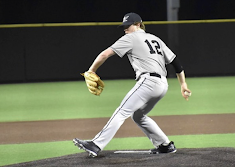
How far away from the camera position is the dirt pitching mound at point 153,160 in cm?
556

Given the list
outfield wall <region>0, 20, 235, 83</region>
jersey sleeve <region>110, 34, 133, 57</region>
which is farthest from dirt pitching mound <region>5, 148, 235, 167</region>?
outfield wall <region>0, 20, 235, 83</region>

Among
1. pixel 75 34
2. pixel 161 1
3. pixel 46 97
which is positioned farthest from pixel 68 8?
pixel 46 97

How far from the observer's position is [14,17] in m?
24.5

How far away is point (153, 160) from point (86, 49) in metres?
11.7

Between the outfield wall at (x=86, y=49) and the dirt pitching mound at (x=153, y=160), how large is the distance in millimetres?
11030

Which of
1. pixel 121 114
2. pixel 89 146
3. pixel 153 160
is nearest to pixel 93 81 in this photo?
pixel 121 114

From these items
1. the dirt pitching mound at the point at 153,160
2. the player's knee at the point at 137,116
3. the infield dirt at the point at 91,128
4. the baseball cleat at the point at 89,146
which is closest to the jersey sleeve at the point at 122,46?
the player's knee at the point at 137,116

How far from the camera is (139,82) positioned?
5.99 m

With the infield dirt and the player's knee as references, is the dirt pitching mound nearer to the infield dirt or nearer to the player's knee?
the player's knee

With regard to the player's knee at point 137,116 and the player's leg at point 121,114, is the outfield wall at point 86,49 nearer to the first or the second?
the player's knee at point 137,116

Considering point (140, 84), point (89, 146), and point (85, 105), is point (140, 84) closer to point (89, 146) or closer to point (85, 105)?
point (89, 146)

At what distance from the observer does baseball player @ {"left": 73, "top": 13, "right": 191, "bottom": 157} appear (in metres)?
5.83

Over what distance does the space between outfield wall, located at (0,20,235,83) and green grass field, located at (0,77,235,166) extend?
54 cm

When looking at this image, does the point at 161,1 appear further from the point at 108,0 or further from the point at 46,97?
the point at 46,97
